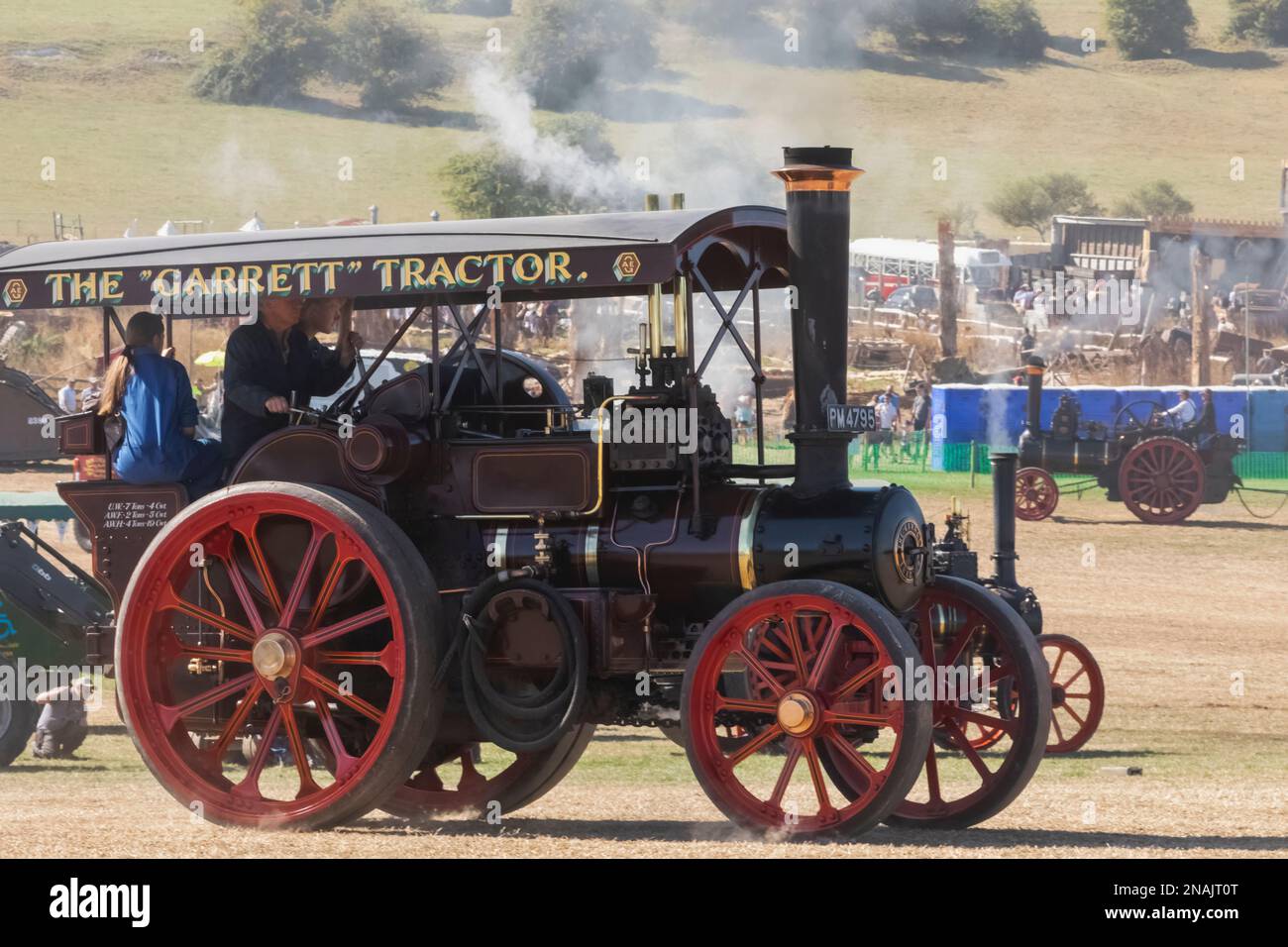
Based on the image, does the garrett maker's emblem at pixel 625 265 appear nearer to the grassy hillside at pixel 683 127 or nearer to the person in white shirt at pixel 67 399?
the person in white shirt at pixel 67 399

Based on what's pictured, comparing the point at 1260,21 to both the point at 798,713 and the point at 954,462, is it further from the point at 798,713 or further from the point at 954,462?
the point at 798,713

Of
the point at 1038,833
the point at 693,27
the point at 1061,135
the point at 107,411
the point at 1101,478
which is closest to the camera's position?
the point at 1038,833

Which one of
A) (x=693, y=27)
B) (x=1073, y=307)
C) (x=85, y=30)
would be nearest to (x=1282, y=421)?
(x=1073, y=307)

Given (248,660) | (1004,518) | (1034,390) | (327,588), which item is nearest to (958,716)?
(327,588)

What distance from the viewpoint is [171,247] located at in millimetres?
8320

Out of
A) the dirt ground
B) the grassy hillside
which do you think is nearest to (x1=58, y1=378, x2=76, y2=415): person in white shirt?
the dirt ground

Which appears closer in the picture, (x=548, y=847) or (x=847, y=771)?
(x=548, y=847)

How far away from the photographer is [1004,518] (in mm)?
13281

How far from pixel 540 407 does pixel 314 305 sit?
3.92 feet

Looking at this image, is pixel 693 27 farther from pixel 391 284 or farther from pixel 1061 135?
pixel 391 284

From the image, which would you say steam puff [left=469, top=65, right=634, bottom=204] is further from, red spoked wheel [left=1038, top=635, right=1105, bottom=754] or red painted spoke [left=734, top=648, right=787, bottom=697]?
red painted spoke [left=734, top=648, right=787, bottom=697]

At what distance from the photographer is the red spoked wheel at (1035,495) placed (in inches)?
1095

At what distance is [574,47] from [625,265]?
7945 centimetres

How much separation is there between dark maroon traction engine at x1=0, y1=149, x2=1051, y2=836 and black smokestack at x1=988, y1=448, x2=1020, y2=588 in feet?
15.4
